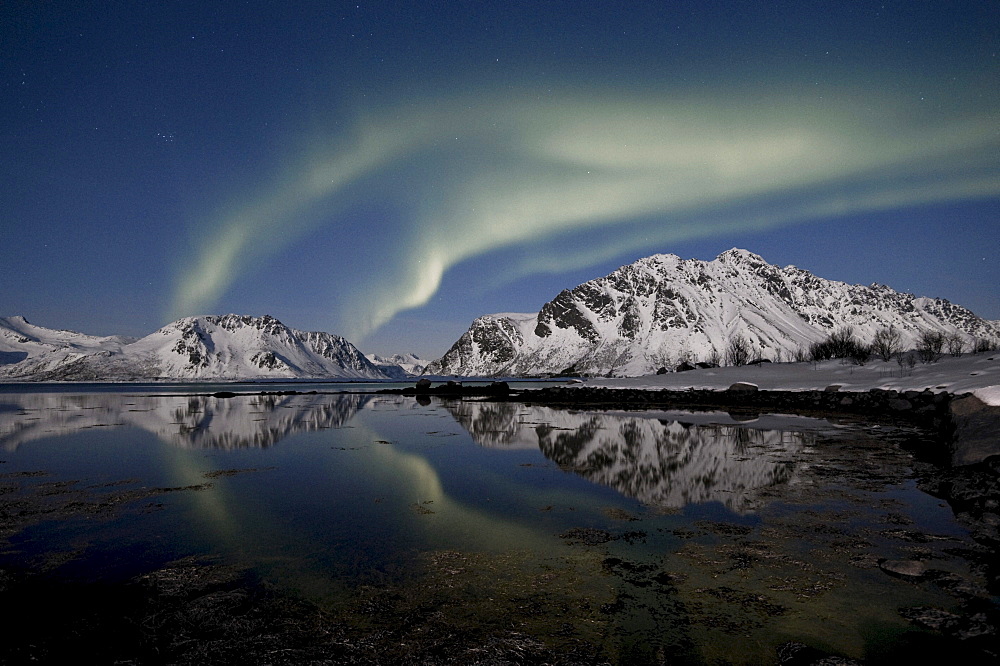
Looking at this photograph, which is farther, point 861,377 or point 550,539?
point 861,377

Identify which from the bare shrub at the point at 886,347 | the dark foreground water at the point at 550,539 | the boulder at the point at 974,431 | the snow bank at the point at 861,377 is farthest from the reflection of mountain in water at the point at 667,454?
the bare shrub at the point at 886,347

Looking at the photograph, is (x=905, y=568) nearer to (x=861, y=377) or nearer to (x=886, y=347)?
(x=861, y=377)

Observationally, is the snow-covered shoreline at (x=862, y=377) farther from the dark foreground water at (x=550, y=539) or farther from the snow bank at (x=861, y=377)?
the dark foreground water at (x=550, y=539)

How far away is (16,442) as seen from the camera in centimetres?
2245

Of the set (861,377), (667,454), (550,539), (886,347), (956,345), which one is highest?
(956,345)

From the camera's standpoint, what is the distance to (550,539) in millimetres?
9133

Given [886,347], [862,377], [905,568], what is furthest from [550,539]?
[886,347]

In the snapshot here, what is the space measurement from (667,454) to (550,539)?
1097cm

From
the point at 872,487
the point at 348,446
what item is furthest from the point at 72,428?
the point at 872,487

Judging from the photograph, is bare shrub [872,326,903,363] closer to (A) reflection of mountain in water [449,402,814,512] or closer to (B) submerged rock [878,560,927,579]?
(A) reflection of mountain in water [449,402,814,512]

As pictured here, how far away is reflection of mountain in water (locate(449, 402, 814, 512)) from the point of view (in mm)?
12914

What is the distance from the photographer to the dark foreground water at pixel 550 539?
5.89 metres

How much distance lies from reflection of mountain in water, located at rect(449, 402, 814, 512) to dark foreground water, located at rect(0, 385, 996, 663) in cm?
14

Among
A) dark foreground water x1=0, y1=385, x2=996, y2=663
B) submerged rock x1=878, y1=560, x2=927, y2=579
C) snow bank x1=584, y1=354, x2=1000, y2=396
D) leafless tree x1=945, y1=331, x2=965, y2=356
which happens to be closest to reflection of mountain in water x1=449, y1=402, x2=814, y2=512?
dark foreground water x1=0, y1=385, x2=996, y2=663
